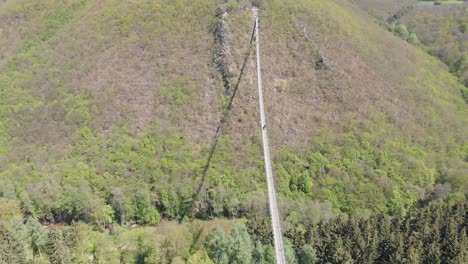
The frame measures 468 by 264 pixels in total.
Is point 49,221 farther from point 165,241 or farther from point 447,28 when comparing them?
point 447,28

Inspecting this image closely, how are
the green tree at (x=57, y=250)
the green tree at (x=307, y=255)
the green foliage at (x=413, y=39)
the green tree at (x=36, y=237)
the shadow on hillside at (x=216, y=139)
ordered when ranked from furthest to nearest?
the green foliage at (x=413, y=39) < the shadow on hillside at (x=216, y=139) < the green tree at (x=36, y=237) < the green tree at (x=307, y=255) < the green tree at (x=57, y=250)

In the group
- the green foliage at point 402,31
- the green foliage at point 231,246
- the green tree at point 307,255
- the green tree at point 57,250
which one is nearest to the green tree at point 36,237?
the green tree at point 57,250

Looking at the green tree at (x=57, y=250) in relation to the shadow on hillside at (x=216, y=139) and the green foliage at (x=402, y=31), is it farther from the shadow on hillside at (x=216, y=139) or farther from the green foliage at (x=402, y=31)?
the green foliage at (x=402, y=31)

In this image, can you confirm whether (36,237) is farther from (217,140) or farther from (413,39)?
(413,39)

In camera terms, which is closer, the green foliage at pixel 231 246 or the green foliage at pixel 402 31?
the green foliage at pixel 231 246

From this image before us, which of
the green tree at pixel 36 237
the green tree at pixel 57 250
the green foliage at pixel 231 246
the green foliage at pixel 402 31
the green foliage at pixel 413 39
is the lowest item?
the green tree at pixel 36 237

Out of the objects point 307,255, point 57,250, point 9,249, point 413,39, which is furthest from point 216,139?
point 413,39

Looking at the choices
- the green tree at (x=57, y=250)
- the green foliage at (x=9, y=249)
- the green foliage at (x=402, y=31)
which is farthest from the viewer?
the green foliage at (x=402, y=31)

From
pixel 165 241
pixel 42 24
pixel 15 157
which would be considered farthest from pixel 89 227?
pixel 42 24

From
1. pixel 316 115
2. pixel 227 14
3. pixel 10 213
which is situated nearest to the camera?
pixel 10 213
